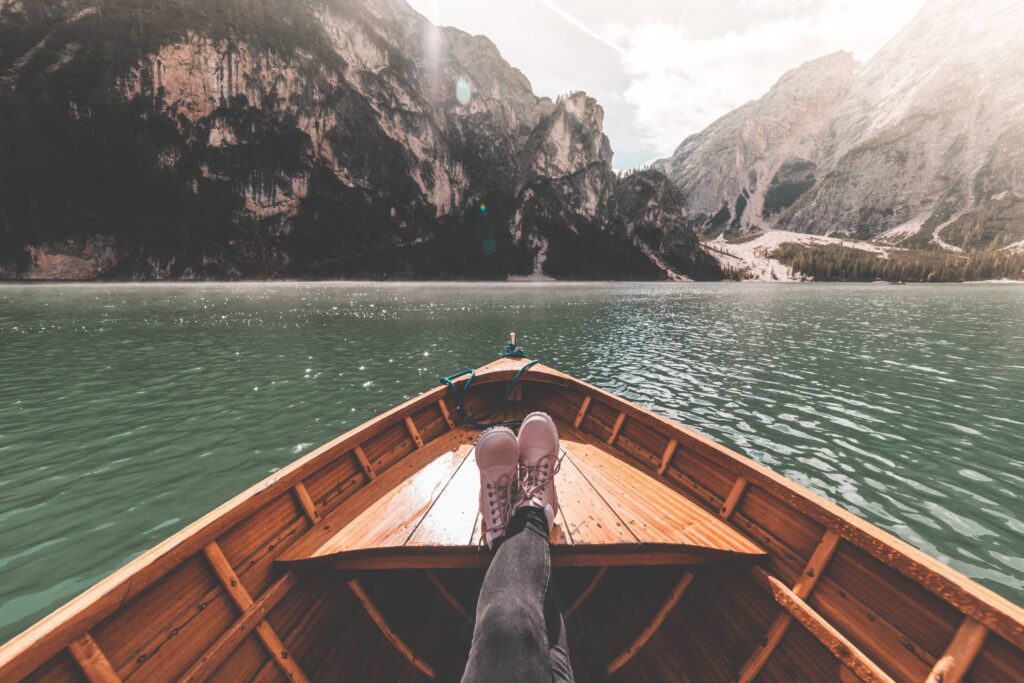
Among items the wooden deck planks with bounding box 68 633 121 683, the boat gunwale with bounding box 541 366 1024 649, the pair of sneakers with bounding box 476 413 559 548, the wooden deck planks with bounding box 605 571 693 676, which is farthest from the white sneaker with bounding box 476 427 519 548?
the wooden deck planks with bounding box 68 633 121 683

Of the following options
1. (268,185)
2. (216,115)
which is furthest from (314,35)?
(268,185)

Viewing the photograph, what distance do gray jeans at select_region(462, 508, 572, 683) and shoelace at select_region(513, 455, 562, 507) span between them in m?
0.43

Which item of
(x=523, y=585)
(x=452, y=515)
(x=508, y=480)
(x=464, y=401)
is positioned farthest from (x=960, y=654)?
(x=464, y=401)

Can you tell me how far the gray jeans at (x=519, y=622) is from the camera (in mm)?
2193

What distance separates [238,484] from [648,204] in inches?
8295

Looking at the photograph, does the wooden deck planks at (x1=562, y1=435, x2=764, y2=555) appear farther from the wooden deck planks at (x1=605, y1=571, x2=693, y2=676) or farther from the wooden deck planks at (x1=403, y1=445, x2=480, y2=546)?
the wooden deck planks at (x1=403, y1=445, x2=480, y2=546)

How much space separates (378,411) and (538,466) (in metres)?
11.3

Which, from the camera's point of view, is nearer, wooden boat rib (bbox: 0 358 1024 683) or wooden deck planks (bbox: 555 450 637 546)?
wooden boat rib (bbox: 0 358 1024 683)

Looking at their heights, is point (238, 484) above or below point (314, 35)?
below

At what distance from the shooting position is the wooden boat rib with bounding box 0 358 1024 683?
2.46 metres

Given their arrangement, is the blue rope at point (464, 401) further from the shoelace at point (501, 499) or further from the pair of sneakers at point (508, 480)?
the shoelace at point (501, 499)

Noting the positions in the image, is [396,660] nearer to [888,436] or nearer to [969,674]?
[969,674]

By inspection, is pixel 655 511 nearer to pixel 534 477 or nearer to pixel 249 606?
pixel 534 477

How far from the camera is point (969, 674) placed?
241 centimetres
